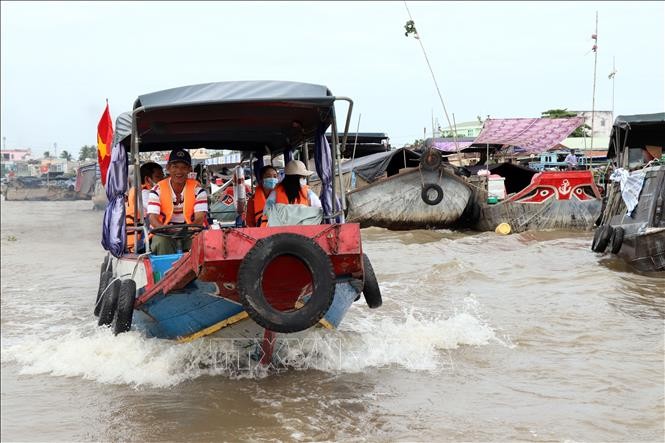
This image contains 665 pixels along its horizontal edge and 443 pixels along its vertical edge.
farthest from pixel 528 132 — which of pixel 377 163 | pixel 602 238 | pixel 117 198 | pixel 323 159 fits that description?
pixel 117 198

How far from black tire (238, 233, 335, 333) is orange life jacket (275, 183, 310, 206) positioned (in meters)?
1.31

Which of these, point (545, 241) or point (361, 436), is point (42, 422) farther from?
point (545, 241)

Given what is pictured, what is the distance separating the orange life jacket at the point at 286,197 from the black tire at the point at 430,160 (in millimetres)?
11388

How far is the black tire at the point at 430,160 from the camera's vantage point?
17.0 meters

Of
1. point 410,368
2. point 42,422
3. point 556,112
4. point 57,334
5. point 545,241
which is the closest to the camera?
point 42,422

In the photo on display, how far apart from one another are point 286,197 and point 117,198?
144 centimetres

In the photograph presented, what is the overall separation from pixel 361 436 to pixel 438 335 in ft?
8.03

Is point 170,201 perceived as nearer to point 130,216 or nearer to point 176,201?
point 176,201

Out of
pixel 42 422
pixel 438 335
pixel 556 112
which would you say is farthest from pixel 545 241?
Result: pixel 556 112

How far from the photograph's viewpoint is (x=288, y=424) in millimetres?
4609

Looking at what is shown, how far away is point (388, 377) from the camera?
557cm

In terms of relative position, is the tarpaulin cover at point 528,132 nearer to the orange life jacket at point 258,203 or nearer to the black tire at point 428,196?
the black tire at point 428,196

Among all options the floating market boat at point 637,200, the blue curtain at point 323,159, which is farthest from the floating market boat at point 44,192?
the blue curtain at point 323,159

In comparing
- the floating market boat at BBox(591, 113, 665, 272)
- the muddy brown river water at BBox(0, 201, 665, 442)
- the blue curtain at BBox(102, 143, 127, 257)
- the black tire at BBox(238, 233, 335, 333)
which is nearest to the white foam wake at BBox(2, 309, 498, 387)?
the muddy brown river water at BBox(0, 201, 665, 442)
